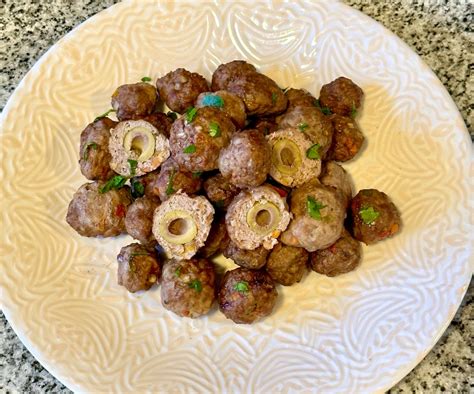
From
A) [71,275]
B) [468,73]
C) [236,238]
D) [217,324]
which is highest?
[468,73]

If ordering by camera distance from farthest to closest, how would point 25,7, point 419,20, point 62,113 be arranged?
point 25,7 < point 419,20 < point 62,113

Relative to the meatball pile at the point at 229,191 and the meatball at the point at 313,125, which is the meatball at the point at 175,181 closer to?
the meatball pile at the point at 229,191

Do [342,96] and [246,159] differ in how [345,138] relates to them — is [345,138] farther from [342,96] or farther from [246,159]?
[246,159]

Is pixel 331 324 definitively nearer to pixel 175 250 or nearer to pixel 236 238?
pixel 236 238

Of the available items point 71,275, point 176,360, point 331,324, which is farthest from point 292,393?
point 71,275

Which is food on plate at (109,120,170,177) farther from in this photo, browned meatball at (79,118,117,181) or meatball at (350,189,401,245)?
meatball at (350,189,401,245)

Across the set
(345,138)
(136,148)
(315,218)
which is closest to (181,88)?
(136,148)

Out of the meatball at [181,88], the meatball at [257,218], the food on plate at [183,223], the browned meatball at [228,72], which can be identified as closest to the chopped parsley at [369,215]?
the meatball at [257,218]
